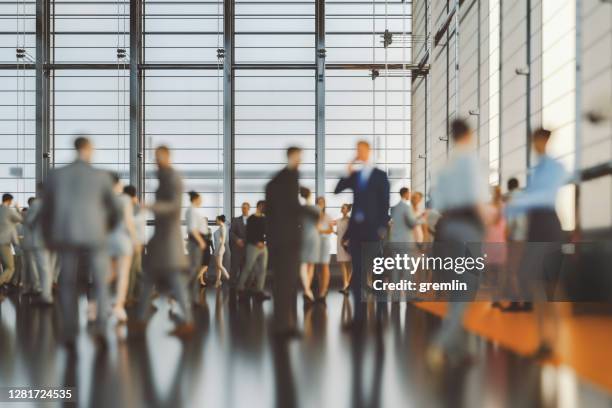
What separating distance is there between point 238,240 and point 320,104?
21.8ft

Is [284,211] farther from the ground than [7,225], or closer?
farther from the ground

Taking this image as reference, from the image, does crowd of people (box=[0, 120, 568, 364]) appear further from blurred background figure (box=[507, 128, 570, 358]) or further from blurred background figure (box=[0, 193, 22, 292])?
blurred background figure (box=[0, 193, 22, 292])

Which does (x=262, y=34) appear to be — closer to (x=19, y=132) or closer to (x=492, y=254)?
(x=19, y=132)

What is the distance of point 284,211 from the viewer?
7.19 meters

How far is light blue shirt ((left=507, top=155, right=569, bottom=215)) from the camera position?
18.8 ft

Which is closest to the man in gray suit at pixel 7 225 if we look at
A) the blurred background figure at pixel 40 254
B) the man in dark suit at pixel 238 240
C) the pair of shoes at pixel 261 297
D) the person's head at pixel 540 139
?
the blurred background figure at pixel 40 254

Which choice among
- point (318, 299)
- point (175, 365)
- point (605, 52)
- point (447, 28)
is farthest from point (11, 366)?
point (447, 28)

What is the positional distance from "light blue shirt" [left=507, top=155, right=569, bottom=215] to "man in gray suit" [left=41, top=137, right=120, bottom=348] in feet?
10.8

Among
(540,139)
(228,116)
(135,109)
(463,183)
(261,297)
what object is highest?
(135,109)

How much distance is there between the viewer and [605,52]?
30.6 ft

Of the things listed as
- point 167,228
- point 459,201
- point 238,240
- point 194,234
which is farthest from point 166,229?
point 238,240

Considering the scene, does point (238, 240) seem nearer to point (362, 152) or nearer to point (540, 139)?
point (362, 152)

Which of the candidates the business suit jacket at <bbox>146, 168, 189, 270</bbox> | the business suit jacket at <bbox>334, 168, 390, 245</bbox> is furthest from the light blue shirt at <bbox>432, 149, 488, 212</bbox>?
the business suit jacket at <bbox>146, 168, 189, 270</bbox>

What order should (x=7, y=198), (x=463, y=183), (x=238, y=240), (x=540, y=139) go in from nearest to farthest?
(x=463, y=183) < (x=540, y=139) < (x=7, y=198) < (x=238, y=240)
